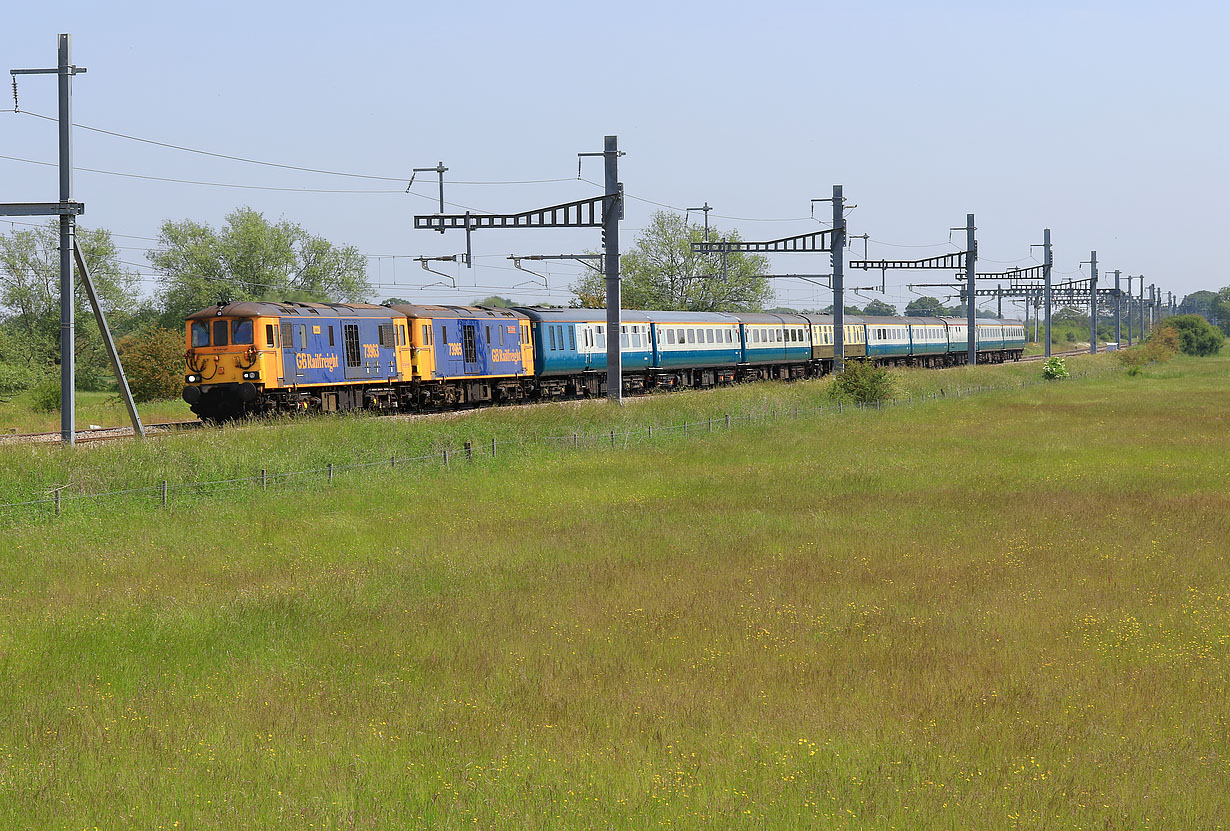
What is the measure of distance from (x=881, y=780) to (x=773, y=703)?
2.00 metres

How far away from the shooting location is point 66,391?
981 inches

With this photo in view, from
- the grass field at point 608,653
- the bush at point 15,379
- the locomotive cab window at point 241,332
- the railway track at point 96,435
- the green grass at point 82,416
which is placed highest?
the locomotive cab window at point 241,332

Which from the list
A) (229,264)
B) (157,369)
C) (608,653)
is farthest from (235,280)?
(608,653)

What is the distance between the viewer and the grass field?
877 cm

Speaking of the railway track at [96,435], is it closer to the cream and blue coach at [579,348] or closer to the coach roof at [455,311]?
the coach roof at [455,311]

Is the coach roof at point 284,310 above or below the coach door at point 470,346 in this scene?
above

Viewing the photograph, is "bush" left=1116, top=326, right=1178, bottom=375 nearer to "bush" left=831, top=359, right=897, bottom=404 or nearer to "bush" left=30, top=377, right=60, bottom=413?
"bush" left=831, top=359, right=897, bottom=404

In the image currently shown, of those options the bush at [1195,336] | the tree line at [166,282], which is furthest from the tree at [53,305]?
the bush at [1195,336]

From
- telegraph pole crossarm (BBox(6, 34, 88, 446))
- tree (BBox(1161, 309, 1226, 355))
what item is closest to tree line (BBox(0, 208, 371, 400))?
telegraph pole crossarm (BBox(6, 34, 88, 446))

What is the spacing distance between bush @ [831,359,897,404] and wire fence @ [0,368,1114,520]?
30 centimetres

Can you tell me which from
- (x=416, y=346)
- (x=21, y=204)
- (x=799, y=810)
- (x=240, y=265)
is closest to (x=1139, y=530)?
(x=799, y=810)

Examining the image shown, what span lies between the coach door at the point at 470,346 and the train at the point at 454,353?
5 cm

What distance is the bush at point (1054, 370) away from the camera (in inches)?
2921

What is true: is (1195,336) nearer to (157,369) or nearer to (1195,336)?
(1195,336)
